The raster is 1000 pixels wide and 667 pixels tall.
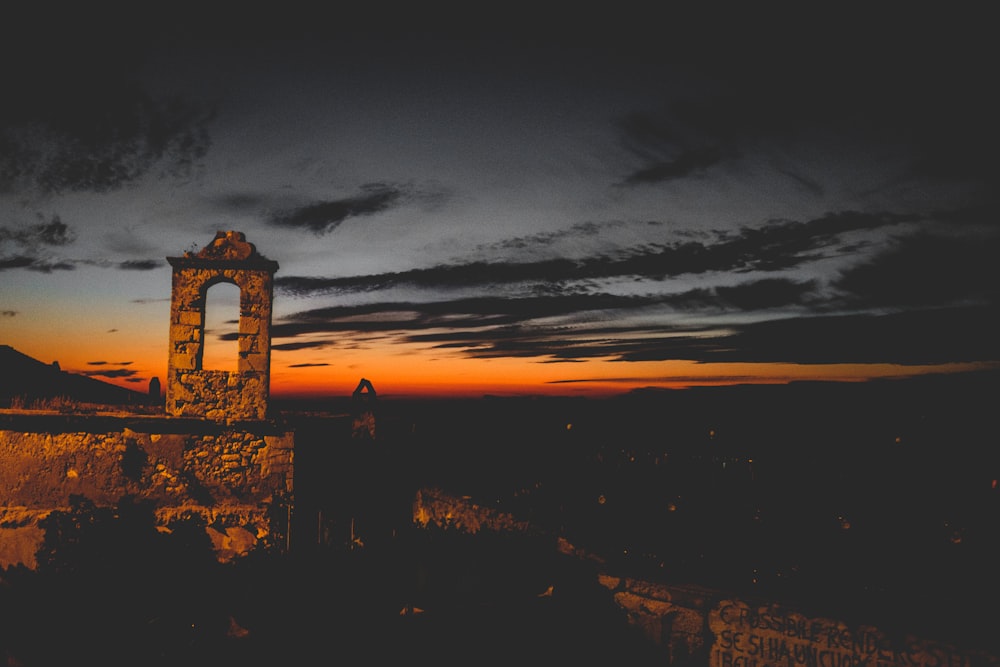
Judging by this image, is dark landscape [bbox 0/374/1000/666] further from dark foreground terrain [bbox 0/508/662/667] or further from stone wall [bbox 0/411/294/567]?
stone wall [bbox 0/411/294/567]

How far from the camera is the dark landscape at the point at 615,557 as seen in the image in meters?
4.95

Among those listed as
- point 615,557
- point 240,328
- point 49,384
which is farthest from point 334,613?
point 49,384

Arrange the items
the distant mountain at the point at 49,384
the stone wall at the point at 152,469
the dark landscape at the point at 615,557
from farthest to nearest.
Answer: the distant mountain at the point at 49,384
the stone wall at the point at 152,469
the dark landscape at the point at 615,557

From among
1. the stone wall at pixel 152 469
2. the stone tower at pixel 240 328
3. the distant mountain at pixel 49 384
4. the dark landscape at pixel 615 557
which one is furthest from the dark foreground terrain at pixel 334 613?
the distant mountain at pixel 49 384

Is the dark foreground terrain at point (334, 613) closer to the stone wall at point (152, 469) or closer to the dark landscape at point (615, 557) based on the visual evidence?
the dark landscape at point (615, 557)

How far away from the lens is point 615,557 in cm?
611

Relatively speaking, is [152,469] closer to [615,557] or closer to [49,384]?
[615,557]

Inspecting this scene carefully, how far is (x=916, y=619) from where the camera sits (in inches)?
178

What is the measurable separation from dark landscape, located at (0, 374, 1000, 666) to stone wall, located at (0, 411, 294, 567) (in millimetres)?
690

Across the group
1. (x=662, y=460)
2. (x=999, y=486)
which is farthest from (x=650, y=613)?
(x=999, y=486)

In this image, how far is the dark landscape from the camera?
16.2 feet

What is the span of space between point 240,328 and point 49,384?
962cm

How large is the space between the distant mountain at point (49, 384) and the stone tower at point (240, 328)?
5.59 meters

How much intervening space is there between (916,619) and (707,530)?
1.73 m
